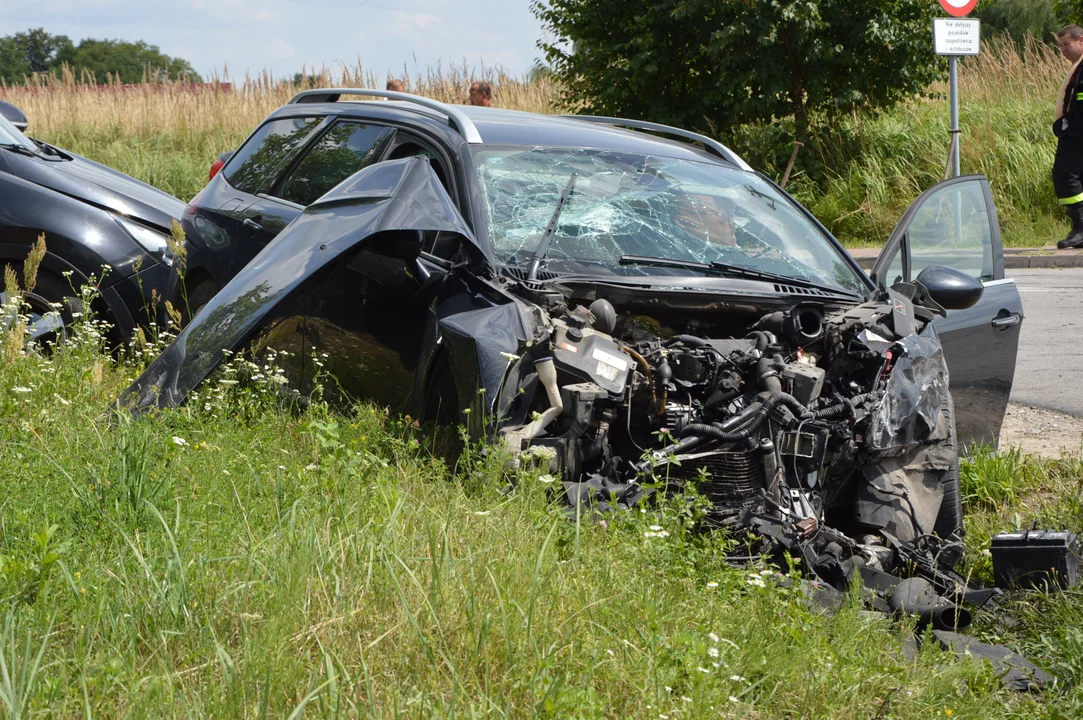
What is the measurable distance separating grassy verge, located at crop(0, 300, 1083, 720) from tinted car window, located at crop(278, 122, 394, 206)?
1.85 m

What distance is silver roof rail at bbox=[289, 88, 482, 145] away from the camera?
494 centimetres

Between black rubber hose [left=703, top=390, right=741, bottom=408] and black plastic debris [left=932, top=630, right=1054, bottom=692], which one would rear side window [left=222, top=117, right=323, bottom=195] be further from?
black plastic debris [left=932, top=630, right=1054, bottom=692]

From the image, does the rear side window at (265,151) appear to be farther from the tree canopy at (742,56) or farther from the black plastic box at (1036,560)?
the tree canopy at (742,56)

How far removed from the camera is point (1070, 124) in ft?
38.9

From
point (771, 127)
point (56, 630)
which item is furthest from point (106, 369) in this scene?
point (771, 127)

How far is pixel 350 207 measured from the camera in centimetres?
446

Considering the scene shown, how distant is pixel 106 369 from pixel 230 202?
1.24 m

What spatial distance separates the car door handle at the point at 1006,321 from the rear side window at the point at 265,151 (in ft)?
11.9

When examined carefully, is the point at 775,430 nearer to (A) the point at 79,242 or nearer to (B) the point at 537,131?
(B) the point at 537,131

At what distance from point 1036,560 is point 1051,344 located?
4931 millimetres

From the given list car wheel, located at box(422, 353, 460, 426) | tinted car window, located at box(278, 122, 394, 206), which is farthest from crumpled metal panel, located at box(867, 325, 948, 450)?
tinted car window, located at box(278, 122, 394, 206)

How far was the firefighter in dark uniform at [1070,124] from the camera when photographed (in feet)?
38.6

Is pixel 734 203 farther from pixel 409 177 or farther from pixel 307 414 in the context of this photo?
pixel 307 414

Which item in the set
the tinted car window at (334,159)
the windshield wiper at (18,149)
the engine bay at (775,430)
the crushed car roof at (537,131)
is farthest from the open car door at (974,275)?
the windshield wiper at (18,149)
